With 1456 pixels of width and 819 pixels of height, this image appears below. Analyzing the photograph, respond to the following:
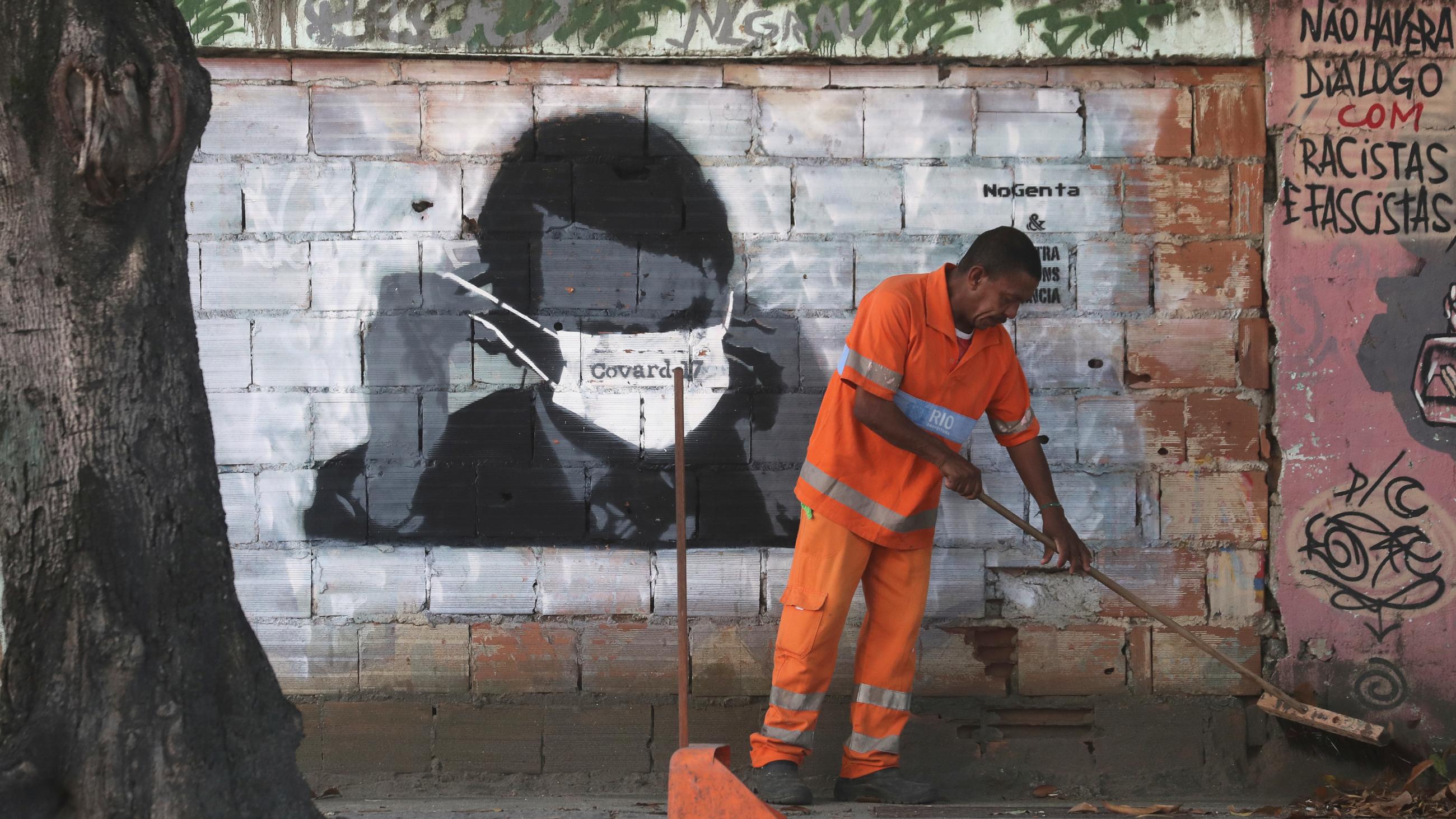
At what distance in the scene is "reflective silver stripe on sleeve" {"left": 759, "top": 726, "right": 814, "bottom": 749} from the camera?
3660 millimetres

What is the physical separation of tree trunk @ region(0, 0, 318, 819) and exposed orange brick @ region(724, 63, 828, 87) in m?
2.03

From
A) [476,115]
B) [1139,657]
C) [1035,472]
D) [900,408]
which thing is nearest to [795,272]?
[900,408]

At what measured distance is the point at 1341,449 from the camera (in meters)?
4.22

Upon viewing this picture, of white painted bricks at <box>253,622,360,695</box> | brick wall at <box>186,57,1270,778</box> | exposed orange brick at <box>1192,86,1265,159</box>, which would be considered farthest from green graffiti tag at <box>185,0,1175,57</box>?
white painted bricks at <box>253,622,360,695</box>

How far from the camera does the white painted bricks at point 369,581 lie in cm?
427

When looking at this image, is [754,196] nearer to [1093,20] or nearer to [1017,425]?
[1017,425]

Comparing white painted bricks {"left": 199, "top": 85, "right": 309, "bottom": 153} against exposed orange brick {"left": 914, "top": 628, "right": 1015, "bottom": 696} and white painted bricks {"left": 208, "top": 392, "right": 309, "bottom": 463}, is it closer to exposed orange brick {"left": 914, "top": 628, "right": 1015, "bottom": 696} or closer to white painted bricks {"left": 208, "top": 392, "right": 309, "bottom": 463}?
white painted bricks {"left": 208, "top": 392, "right": 309, "bottom": 463}

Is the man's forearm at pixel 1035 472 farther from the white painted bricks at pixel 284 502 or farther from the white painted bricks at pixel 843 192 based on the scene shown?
the white painted bricks at pixel 284 502

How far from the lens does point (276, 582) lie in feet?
14.0

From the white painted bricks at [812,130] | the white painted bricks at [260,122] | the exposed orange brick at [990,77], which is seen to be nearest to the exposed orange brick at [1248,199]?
the exposed orange brick at [990,77]

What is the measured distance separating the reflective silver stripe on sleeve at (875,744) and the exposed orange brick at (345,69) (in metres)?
2.94

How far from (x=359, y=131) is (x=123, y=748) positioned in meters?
2.42

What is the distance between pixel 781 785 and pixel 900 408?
1.28 m

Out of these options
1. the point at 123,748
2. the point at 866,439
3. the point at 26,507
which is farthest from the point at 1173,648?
the point at 26,507
